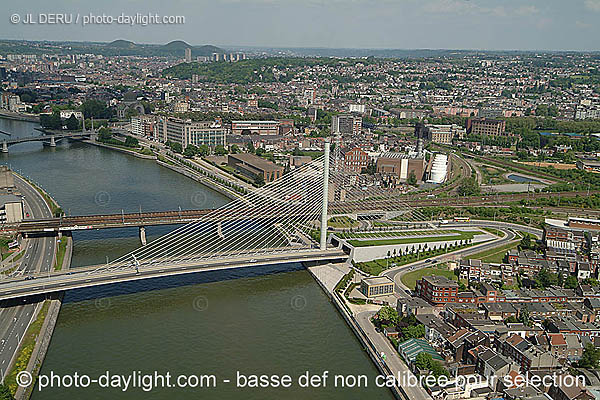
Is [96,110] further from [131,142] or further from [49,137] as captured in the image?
[131,142]

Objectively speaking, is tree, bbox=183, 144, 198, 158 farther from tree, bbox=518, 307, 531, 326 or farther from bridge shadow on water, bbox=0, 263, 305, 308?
tree, bbox=518, 307, 531, 326

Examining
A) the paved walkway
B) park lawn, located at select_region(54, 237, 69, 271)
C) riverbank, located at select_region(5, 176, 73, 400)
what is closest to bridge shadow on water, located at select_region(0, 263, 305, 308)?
riverbank, located at select_region(5, 176, 73, 400)

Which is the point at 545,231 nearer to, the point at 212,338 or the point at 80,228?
the point at 212,338

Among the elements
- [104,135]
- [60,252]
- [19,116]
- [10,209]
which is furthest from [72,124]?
[60,252]

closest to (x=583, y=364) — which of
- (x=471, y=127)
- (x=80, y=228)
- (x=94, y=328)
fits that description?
(x=94, y=328)

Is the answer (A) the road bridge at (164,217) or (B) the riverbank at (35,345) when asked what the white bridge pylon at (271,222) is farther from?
(B) the riverbank at (35,345)

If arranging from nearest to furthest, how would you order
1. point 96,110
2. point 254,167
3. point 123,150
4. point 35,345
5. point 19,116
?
1. point 35,345
2. point 254,167
3. point 123,150
4. point 96,110
5. point 19,116
